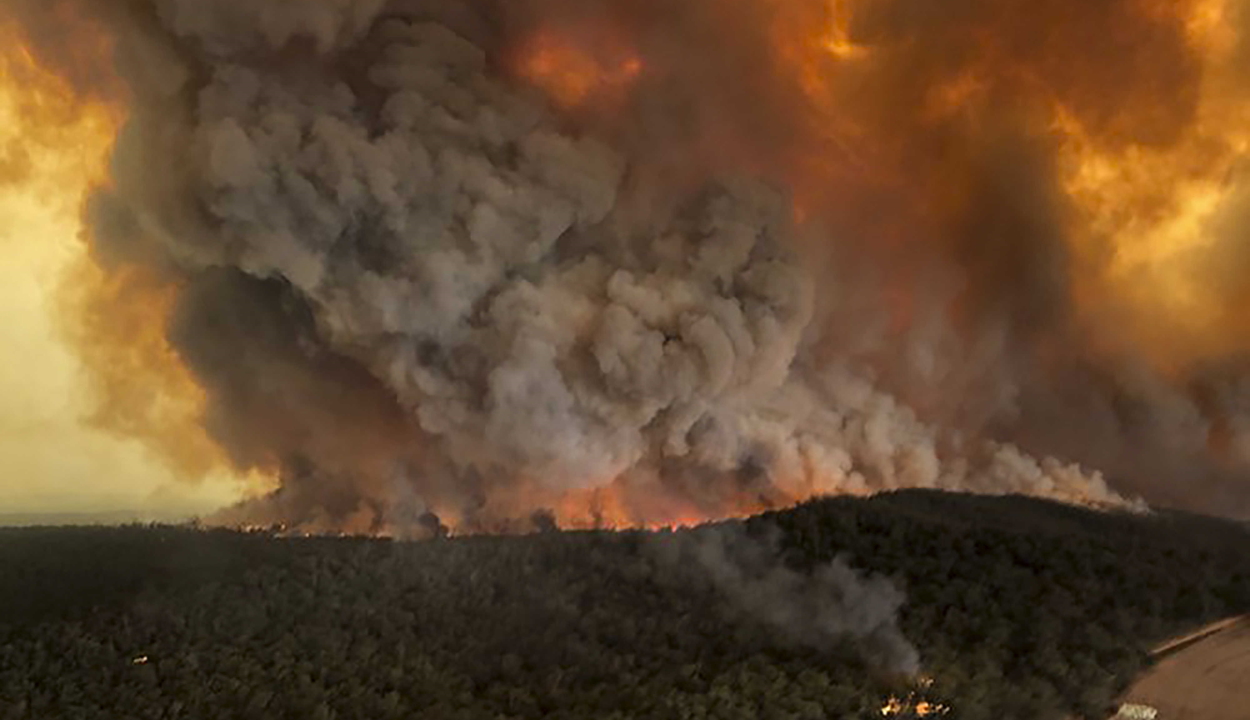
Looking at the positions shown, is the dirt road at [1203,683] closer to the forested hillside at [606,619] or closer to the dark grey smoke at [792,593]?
the forested hillside at [606,619]

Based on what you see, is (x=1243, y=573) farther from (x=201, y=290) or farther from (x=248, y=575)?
(x=201, y=290)

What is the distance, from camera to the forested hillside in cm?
1541

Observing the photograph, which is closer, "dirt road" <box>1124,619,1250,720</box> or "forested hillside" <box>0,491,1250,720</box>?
A: "forested hillside" <box>0,491,1250,720</box>

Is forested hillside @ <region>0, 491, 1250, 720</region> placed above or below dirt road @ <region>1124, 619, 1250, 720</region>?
above

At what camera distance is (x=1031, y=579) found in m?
20.4

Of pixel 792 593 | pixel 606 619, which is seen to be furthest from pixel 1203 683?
pixel 606 619

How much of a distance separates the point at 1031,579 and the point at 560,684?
939 cm

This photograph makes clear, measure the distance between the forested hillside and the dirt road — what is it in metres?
0.44

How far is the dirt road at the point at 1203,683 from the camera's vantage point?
54.6ft

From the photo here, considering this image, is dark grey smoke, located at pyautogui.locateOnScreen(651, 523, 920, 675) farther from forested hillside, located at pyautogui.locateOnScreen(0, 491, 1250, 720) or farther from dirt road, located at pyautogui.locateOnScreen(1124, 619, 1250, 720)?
dirt road, located at pyautogui.locateOnScreen(1124, 619, 1250, 720)

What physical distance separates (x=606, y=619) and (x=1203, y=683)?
934 centimetres

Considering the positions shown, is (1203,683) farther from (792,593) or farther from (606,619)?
(606,619)

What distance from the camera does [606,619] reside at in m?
18.2

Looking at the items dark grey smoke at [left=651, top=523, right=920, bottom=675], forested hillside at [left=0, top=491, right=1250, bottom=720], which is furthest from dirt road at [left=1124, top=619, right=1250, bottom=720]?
dark grey smoke at [left=651, top=523, right=920, bottom=675]
